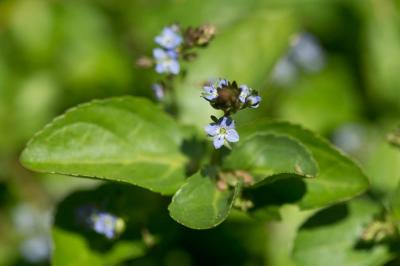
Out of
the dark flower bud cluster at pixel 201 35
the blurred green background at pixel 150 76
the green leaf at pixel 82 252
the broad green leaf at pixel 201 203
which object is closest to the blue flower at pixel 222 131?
the broad green leaf at pixel 201 203

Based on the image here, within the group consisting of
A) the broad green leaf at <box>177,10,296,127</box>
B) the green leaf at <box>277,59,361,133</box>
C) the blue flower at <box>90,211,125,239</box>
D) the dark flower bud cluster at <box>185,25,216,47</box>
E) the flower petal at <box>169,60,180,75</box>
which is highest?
the green leaf at <box>277,59,361,133</box>

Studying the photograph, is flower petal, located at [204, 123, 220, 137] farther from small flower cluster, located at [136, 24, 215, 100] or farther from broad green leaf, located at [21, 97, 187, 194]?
small flower cluster, located at [136, 24, 215, 100]

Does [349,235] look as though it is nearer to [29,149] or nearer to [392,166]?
[392,166]

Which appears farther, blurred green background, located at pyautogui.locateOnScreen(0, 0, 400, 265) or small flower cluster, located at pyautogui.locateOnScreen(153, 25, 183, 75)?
blurred green background, located at pyautogui.locateOnScreen(0, 0, 400, 265)

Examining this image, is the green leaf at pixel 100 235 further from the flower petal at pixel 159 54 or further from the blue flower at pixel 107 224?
the flower petal at pixel 159 54

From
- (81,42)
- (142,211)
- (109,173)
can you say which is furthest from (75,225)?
(81,42)

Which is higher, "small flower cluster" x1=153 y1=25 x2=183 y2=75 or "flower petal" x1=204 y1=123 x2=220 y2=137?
"small flower cluster" x1=153 y1=25 x2=183 y2=75

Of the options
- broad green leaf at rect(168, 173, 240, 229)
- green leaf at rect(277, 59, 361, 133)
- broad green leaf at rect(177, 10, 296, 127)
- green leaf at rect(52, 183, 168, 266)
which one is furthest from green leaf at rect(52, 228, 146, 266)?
green leaf at rect(277, 59, 361, 133)
